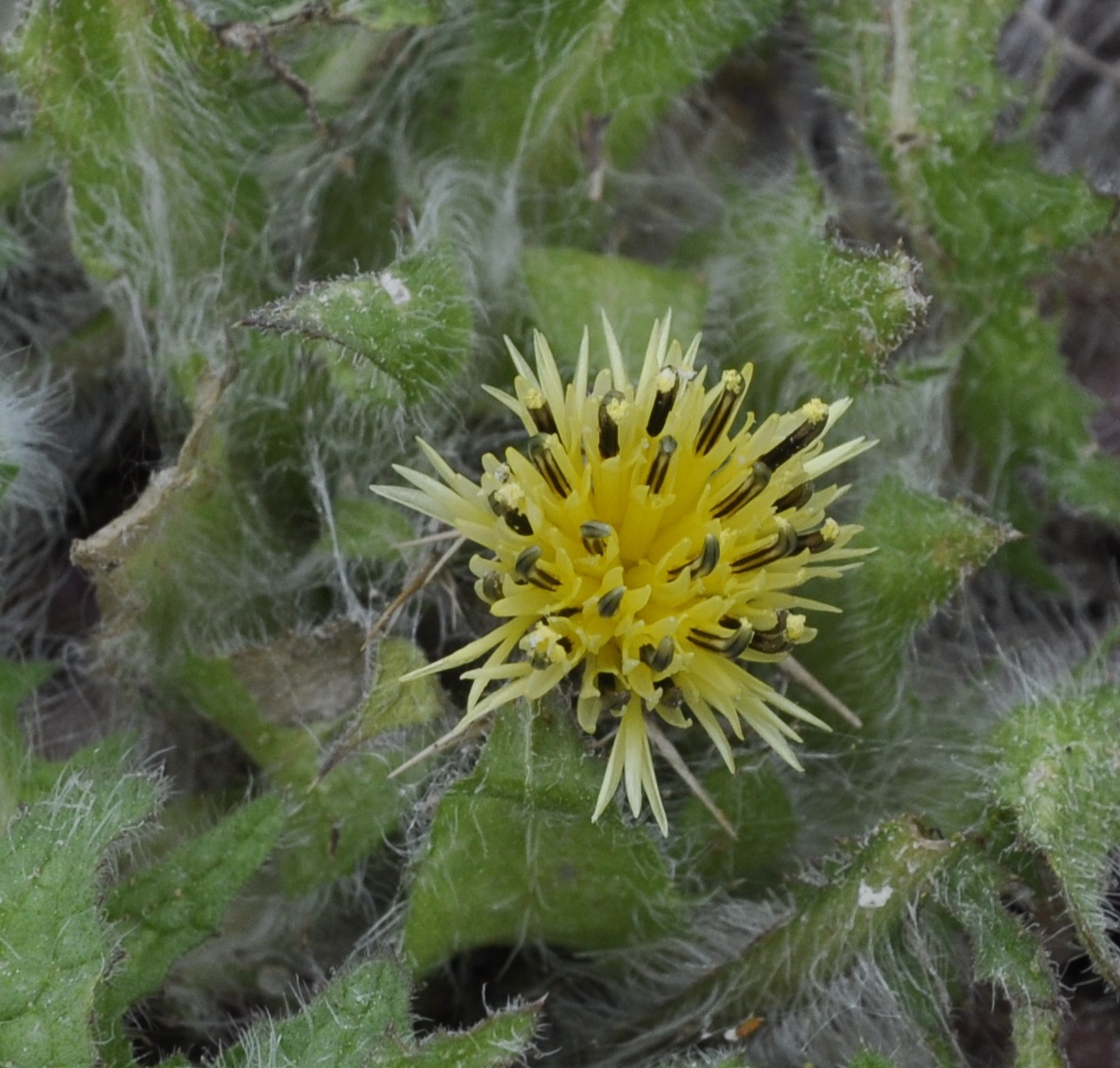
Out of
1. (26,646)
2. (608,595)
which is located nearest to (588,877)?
(608,595)

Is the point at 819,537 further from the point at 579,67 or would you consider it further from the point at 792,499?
the point at 579,67

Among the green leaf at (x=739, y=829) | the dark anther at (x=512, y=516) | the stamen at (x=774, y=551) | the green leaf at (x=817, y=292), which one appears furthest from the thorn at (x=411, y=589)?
the green leaf at (x=817, y=292)

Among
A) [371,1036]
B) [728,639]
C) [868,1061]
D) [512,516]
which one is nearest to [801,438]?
[728,639]

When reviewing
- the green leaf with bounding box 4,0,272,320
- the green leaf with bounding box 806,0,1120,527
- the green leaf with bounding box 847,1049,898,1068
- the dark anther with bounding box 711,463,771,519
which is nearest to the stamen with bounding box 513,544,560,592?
the dark anther with bounding box 711,463,771,519

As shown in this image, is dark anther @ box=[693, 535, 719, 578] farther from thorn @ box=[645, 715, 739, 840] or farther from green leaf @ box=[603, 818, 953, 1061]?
green leaf @ box=[603, 818, 953, 1061]

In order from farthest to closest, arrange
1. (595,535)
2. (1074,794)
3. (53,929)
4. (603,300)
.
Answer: (603,300), (1074,794), (595,535), (53,929)

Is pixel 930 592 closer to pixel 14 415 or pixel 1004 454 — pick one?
pixel 1004 454
